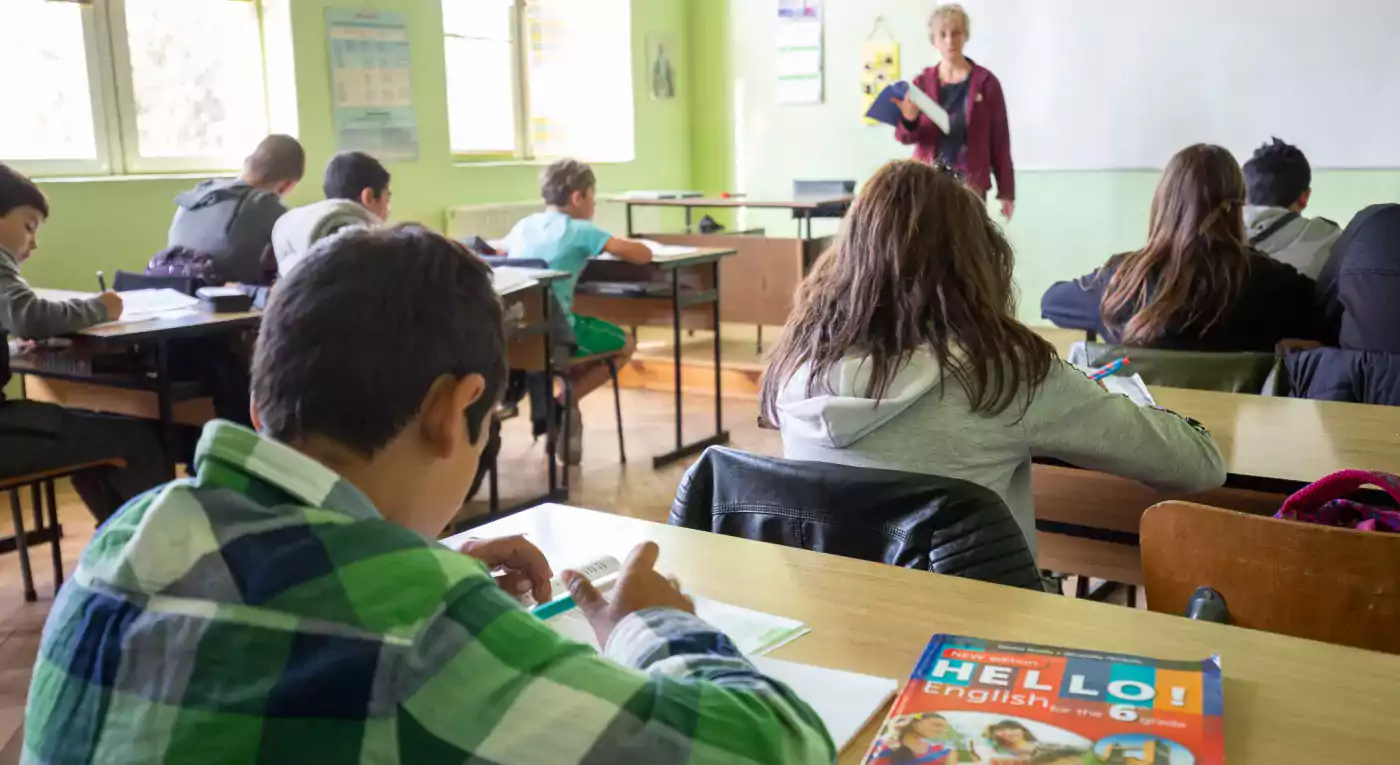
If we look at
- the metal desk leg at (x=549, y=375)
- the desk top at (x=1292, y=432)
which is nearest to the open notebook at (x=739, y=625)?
the desk top at (x=1292, y=432)

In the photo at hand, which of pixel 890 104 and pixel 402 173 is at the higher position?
pixel 890 104

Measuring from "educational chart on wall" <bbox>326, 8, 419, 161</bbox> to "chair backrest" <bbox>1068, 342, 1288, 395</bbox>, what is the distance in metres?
4.08

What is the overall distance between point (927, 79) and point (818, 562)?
471 cm

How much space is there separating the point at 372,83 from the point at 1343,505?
16.7ft

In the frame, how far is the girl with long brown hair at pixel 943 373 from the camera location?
166cm

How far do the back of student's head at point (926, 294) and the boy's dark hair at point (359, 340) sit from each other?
3.20ft

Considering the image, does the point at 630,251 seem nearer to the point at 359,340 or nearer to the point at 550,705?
the point at 359,340

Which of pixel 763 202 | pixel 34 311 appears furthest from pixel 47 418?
pixel 763 202

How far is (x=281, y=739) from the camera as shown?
65 centimetres

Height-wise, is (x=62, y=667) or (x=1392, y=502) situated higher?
(x=62, y=667)

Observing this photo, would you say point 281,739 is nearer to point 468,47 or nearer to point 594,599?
point 594,599

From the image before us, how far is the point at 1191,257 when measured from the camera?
9.24 ft

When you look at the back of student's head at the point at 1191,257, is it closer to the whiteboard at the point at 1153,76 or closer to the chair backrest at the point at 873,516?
the chair backrest at the point at 873,516

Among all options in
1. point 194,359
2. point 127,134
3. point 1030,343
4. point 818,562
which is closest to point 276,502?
point 818,562
